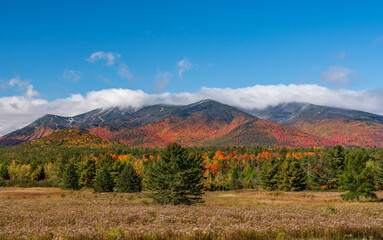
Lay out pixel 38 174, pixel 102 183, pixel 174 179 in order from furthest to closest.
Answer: pixel 38 174 → pixel 102 183 → pixel 174 179

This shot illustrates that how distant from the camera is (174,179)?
3008cm

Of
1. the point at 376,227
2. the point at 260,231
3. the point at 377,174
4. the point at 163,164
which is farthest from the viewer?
the point at 377,174

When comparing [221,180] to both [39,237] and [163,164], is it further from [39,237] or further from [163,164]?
[39,237]

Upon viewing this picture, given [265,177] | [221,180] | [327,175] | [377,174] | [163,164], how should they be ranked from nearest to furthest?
1. [163,164]
2. [377,174]
3. [265,177]
4. [327,175]
5. [221,180]

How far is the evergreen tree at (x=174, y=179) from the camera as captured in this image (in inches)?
1169

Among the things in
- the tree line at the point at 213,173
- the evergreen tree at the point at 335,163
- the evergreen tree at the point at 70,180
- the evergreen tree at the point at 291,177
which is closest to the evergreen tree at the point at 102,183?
the tree line at the point at 213,173

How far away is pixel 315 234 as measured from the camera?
1064cm

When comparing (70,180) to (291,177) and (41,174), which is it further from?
(291,177)

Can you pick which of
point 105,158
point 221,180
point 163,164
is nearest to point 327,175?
point 221,180

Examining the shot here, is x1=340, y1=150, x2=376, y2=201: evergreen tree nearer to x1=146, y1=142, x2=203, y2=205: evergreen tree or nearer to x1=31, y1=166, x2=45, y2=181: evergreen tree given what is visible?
x1=146, y1=142, x2=203, y2=205: evergreen tree

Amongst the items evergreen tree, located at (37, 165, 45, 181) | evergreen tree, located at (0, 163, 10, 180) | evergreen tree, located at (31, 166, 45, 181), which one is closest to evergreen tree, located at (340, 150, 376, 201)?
evergreen tree, located at (31, 166, 45, 181)

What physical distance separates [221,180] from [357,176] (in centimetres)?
6599

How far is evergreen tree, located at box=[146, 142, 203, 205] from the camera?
2969 centimetres

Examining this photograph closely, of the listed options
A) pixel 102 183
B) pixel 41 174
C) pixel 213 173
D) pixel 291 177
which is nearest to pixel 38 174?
pixel 41 174
